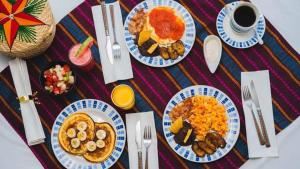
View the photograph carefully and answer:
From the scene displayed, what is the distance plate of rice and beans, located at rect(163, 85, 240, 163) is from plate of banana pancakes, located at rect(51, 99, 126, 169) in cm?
17

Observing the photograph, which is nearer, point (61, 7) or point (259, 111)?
point (259, 111)

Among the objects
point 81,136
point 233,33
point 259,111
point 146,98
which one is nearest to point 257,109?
point 259,111

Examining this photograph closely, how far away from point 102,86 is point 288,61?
0.64 m

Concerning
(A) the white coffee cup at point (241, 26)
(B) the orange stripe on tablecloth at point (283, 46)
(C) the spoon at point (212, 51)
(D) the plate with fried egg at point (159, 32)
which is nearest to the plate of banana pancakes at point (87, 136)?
(D) the plate with fried egg at point (159, 32)

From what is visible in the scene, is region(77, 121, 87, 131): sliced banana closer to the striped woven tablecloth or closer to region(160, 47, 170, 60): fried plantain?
the striped woven tablecloth

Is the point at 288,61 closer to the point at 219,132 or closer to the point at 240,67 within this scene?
the point at 240,67

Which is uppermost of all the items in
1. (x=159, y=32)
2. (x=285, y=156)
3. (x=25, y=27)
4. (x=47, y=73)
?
(x=25, y=27)

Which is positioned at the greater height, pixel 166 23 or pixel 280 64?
pixel 166 23

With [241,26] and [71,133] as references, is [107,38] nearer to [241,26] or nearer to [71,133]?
[71,133]

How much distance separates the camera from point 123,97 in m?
1.39

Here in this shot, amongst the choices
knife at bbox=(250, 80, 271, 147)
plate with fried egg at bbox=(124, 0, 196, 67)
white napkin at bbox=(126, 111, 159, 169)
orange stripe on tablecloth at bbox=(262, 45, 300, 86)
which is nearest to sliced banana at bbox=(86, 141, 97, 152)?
white napkin at bbox=(126, 111, 159, 169)

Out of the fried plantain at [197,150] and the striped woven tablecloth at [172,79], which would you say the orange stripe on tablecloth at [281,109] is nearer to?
the striped woven tablecloth at [172,79]

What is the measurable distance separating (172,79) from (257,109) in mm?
301

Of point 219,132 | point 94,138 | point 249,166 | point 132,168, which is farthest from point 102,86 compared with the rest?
point 249,166
